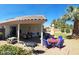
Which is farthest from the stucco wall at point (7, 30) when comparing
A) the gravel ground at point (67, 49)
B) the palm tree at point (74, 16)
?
the palm tree at point (74, 16)

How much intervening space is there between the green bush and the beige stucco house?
42cm

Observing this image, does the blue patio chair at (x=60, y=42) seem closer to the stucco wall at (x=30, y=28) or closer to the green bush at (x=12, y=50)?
the stucco wall at (x=30, y=28)

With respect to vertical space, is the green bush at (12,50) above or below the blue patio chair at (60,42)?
below

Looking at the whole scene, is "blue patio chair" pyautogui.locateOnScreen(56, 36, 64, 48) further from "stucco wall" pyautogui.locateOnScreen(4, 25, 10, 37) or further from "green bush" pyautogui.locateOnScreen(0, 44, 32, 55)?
"stucco wall" pyautogui.locateOnScreen(4, 25, 10, 37)

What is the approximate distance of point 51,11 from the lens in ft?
29.3

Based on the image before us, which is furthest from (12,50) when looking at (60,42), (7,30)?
(60,42)

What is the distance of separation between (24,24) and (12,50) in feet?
3.40

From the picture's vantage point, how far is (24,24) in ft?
29.5

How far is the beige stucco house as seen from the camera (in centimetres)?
890

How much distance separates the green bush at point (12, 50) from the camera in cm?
888

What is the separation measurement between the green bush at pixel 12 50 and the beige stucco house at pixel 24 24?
16.6 inches

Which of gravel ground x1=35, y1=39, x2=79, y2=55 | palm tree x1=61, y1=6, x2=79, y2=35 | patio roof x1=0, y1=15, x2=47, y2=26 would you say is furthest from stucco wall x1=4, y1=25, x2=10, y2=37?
palm tree x1=61, y1=6, x2=79, y2=35

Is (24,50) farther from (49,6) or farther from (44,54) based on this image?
(49,6)
